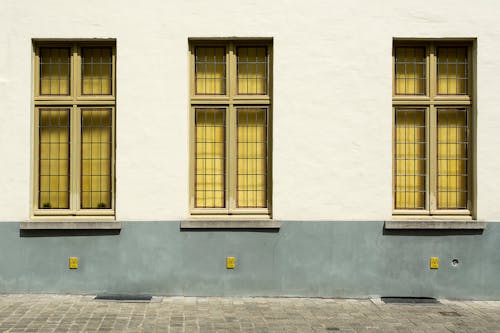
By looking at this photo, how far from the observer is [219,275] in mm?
9727

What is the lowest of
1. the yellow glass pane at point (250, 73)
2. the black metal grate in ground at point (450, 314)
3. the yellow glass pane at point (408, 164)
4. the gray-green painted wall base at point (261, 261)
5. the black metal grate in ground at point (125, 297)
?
the black metal grate in ground at point (450, 314)

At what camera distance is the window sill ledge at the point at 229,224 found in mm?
9633

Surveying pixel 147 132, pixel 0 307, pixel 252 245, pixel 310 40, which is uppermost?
pixel 310 40

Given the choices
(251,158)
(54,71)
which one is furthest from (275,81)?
(54,71)

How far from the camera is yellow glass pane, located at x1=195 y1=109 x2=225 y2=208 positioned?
32.7 feet

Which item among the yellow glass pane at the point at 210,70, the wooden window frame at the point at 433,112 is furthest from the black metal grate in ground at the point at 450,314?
the yellow glass pane at the point at 210,70

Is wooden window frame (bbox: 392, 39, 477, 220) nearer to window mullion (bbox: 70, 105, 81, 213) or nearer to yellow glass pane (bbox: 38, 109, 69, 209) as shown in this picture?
window mullion (bbox: 70, 105, 81, 213)

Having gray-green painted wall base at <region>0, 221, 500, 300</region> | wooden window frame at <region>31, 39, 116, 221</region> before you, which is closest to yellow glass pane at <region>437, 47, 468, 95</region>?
gray-green painted wall base at <region>0, 221, 500, 300</region>

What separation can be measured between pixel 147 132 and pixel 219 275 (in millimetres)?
2538

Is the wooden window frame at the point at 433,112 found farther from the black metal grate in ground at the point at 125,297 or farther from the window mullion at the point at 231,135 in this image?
the black metal grate in ground at the point at 125,297

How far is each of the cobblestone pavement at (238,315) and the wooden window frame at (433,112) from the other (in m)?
1.44

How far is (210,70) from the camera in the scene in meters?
10.0

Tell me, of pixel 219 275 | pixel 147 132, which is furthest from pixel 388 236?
pixel 147 132

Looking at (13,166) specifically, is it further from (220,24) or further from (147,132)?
(220,24)
